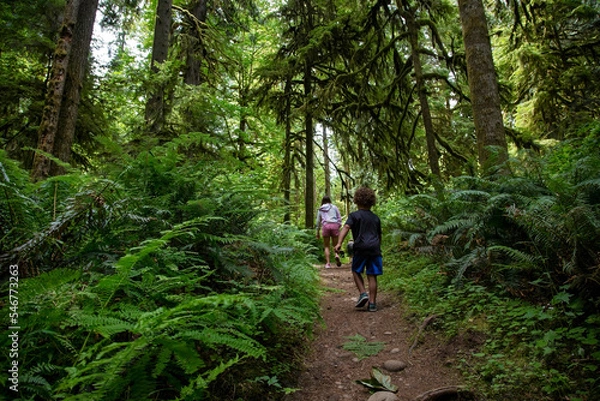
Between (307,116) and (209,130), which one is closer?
(209,130)

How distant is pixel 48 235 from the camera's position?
210 cm

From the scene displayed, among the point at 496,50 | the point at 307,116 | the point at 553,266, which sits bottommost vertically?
the point at 553,266

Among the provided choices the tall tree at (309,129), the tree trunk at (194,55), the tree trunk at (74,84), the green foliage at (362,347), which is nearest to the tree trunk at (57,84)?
the tree trunk at (74,84)

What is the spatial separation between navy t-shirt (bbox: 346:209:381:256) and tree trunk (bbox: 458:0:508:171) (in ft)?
7.03

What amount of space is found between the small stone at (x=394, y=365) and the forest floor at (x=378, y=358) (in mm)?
37

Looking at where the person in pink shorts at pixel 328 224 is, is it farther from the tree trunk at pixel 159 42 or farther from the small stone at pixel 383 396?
the small stone at pixel 383 396

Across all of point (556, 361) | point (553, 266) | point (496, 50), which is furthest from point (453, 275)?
point (496, 50)

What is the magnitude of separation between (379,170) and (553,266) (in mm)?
7259

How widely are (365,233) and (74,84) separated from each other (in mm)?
5834

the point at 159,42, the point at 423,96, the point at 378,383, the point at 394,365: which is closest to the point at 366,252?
the point at 394,365

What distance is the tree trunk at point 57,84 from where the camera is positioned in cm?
531

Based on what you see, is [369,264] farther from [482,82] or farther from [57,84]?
[57,84]

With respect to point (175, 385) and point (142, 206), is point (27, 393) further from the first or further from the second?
point (142, 206)

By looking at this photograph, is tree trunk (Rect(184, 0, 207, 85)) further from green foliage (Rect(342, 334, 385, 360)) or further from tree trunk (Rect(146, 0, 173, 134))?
green foliage (Rect(342, 334, 385, 360))
